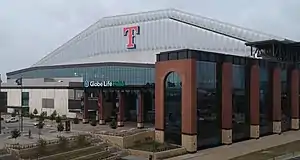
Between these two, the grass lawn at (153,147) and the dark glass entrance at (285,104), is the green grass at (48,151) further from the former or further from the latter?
the dark glass entrance at (285,104)

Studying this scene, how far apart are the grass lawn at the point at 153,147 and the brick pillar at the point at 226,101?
7667 millimetres

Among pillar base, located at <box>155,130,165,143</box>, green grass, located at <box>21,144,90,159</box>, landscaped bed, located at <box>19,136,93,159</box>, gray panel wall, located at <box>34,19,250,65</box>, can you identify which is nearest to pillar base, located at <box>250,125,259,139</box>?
pillar base, located at <box>155,130,165,143</box>

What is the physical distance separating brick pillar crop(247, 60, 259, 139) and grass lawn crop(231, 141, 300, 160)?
5603 millimetres

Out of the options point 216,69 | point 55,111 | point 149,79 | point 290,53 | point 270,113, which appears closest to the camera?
point 216,69

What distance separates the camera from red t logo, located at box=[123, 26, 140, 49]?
3813 inches

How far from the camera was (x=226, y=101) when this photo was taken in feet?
161

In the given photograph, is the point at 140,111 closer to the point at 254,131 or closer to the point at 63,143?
the point at 254,131

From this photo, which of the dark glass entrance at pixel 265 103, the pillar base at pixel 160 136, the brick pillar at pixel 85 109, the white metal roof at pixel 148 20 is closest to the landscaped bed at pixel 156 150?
the pillar base at pixel 160 136

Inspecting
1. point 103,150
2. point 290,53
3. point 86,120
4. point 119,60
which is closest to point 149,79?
point 119,60

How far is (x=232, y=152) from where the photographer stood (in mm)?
43875

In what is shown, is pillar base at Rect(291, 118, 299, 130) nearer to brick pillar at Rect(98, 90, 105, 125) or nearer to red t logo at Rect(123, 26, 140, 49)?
brick pillar at Rect(98, 90, 105, 125)

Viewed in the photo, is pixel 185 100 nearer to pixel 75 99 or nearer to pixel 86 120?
pixel 86 120

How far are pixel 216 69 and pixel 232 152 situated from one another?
10.4 meters

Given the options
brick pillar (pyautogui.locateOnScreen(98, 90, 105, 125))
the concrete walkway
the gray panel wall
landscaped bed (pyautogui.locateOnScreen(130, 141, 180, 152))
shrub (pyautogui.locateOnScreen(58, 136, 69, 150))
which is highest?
the gray panel wall
